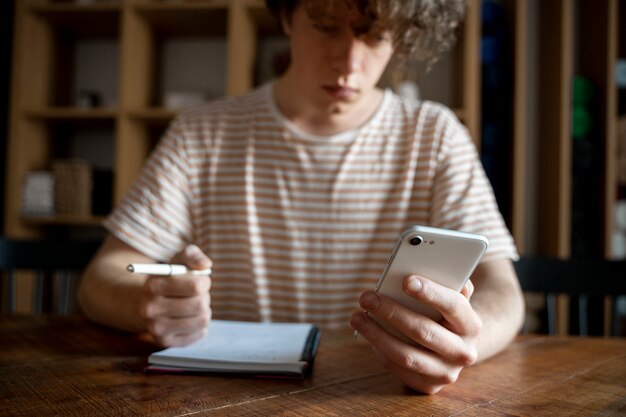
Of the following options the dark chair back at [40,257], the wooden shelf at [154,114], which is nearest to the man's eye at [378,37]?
the dark chair back at [40,257]

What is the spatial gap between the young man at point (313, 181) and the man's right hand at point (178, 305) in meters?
0.30

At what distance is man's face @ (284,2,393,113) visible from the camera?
998mm

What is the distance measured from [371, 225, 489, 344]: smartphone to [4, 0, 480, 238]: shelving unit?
1.63 meters

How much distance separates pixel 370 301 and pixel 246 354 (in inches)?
7.9

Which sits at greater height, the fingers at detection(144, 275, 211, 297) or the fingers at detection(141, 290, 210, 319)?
the fingers at detection(144, 275, 211, 297)

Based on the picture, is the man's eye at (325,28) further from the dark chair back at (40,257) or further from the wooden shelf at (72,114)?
the wooden shelf at (72,114)

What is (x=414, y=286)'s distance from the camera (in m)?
0.55

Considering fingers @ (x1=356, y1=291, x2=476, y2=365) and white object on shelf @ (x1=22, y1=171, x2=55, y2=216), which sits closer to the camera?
fingers @ (x1=356, y1=291, x2=476, y2=365)

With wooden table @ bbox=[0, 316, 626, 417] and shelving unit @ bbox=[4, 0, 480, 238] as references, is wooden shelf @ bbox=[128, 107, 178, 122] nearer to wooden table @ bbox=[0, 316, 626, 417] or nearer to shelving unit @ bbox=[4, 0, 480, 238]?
shelving unit @ bbox=[4, 0, 480, 238]

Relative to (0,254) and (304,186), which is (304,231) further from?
(0,254)

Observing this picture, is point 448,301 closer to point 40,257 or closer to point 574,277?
point 574,277

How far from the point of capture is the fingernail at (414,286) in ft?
1.81

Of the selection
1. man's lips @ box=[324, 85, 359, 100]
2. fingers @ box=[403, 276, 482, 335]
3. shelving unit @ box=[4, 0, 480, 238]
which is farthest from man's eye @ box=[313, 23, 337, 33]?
shelving unit @ box=[4, 0, 480, 238]

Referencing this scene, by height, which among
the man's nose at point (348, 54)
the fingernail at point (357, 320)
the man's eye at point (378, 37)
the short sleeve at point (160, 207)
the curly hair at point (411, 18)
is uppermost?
the curly hair at point (411, 18)
